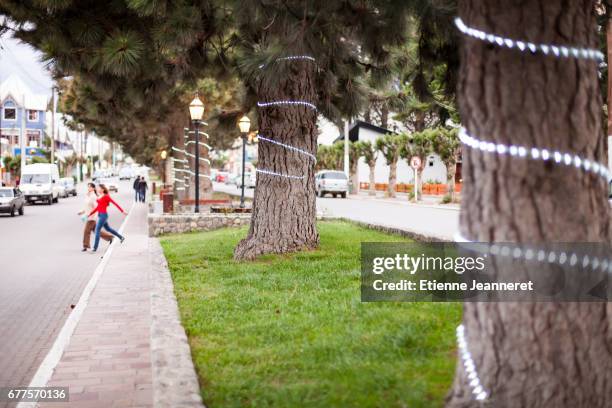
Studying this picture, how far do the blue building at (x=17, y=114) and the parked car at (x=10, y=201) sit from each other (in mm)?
48562

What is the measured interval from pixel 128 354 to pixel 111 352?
17 cm

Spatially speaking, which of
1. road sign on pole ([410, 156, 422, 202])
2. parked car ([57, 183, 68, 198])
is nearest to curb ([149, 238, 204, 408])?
road sign on pole ([410, 156, 422, 202])

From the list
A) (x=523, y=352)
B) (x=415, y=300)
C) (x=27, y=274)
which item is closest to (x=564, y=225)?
(x=523, y=352)

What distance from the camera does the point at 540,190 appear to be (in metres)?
3.21

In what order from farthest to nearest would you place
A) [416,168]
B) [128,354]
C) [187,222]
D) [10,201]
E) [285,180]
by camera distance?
[416,168] → [10,201] → [187,222] → [285,180] → [128,354]

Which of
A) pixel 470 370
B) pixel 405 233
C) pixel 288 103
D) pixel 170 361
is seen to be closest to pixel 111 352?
pixel 170 361

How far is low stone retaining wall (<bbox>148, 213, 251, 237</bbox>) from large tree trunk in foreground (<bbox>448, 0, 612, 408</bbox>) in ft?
48.1

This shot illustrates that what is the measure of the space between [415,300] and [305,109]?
4773 millimetres

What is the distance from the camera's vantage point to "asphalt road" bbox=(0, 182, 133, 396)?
6.52 meters

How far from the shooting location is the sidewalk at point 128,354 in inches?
172

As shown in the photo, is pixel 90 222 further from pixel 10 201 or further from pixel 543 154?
pixel 543 154

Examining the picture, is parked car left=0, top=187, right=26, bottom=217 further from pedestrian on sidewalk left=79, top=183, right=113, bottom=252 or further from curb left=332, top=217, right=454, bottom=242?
curb left=332, top=217, right=454, bottom=242

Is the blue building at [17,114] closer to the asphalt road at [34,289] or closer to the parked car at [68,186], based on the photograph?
the parked car at [68,186]

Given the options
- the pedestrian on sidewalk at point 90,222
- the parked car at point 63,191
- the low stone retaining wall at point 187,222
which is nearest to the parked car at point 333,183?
the parked car at point 63,191
